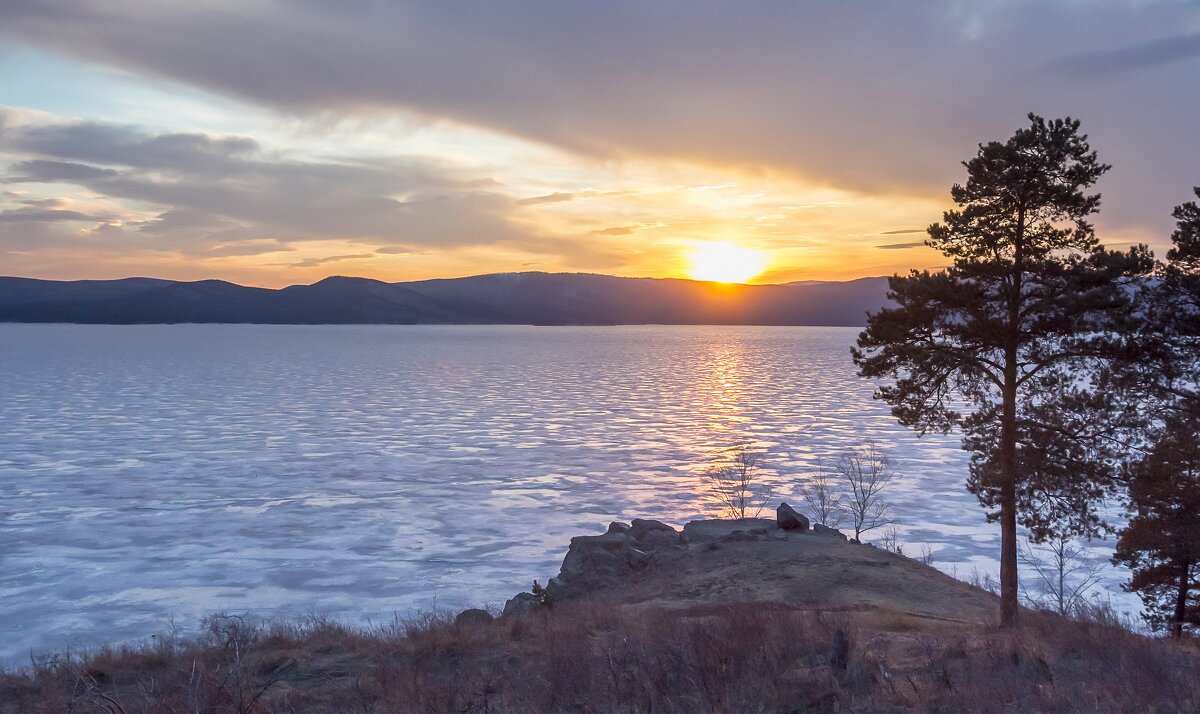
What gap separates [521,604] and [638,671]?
8816 mm

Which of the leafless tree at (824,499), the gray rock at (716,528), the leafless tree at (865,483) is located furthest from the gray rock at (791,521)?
the leafless tree at (824,499)

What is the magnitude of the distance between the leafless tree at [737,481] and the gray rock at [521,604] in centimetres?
1082

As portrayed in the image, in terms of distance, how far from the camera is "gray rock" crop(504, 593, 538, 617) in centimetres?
1588

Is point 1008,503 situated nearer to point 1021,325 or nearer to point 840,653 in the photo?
point 1021,325

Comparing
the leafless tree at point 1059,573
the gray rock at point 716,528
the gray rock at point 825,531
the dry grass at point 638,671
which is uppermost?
the dry grass at point 638,671

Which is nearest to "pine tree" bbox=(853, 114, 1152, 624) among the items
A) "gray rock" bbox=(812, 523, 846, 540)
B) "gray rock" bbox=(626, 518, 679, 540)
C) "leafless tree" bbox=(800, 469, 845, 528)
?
"gray rock" bbox=(812, 523, 846, 540)

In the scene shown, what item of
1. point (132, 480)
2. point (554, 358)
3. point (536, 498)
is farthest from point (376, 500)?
point (554, 358)

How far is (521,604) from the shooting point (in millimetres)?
16391

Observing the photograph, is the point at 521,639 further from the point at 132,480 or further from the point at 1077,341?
the point at 132,480

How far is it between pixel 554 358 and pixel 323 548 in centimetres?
8856

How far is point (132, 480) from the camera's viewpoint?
29.3 m

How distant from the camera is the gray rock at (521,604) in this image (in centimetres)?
1588

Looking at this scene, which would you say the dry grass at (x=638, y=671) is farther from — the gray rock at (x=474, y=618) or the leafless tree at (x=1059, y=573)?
the leafless tree at (x=1059, y=573)

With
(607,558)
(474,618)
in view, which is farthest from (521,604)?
(607,558)
